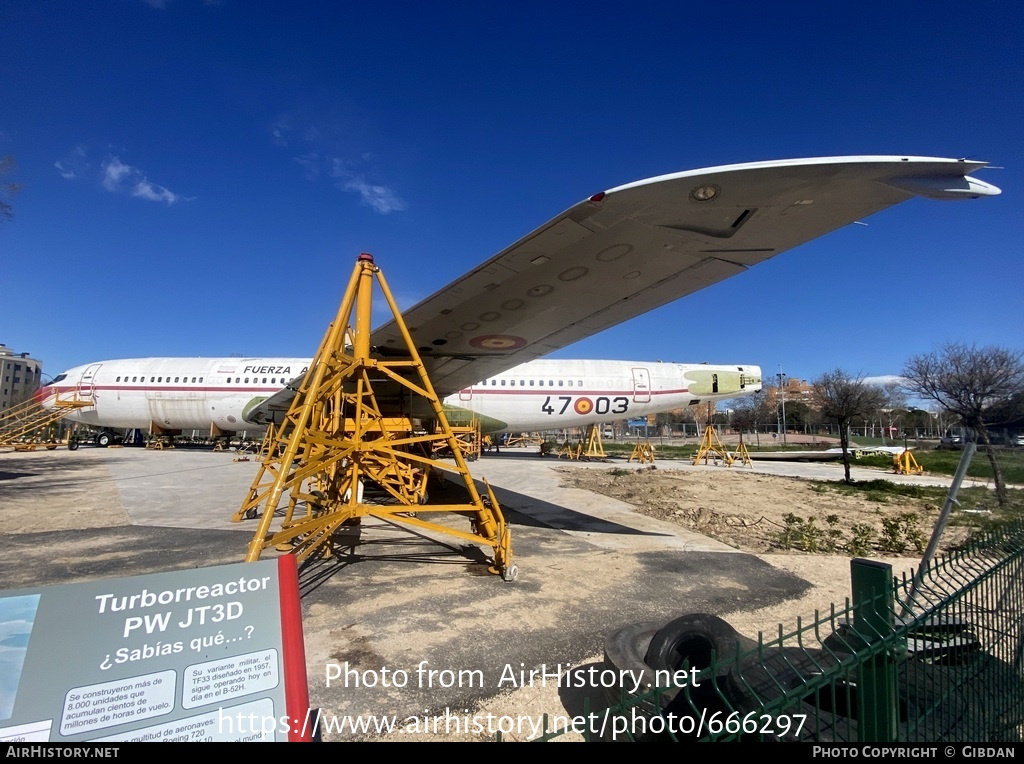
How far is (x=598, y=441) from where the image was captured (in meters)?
31.4

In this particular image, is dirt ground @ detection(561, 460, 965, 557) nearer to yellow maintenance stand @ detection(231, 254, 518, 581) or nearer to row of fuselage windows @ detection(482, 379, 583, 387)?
yellow maintenance stand @ detection(231, 254, 518, 581)

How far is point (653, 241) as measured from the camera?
480 centimetres

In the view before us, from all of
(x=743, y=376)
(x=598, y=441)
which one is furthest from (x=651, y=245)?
(x=598, y=441)

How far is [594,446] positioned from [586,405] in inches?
318

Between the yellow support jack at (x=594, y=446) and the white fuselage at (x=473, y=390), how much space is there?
222 inches

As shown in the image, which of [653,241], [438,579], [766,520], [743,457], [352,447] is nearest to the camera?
[653,241]

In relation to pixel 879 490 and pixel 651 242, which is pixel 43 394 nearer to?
pixel 651 242

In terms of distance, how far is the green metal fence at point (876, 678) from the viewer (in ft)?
7.48

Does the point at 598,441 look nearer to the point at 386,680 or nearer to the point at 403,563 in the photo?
the point at 403,563

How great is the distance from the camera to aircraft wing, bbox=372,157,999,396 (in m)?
3.38

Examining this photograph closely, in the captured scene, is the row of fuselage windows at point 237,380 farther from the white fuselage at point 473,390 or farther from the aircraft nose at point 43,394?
the aircraft nose at point 43,394

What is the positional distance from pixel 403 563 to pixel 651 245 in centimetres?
534

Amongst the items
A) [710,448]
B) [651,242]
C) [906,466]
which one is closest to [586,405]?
[710,448]

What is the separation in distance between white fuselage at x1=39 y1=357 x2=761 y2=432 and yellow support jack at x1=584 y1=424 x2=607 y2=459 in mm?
5638
